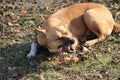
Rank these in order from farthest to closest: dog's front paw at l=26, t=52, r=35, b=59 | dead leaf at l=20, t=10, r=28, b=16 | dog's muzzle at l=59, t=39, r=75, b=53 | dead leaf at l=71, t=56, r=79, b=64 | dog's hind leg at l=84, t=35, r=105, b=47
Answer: dead leaf at l=20, t=10, r=28, b=16 → dog's hind leg at l=84, t=35, r=105, b=47 → dog's front paw at l=26, t=52, r=35, b=59 → dead leaf at l=71, t=56, r=79, b=64 → dog's muzzle at l=59, t=39, r=75, b=53

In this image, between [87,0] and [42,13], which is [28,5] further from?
[87,0]

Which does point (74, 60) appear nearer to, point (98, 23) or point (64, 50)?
point (64, 50)

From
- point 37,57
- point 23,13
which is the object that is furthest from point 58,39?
point 23,13

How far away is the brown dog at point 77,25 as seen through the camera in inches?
280

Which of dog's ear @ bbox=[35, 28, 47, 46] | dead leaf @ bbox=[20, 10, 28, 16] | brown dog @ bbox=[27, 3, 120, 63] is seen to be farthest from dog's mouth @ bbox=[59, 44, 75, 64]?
dead leaf @ bbox=[20, 10, 28, 16]

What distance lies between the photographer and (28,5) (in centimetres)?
923

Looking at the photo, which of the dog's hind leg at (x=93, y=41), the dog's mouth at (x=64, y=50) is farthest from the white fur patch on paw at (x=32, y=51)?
the dog's hind leg at (x=93, y=41)

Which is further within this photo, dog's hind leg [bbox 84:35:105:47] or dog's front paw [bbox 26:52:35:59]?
dog's hind leg [bbox 84:35:105:47]

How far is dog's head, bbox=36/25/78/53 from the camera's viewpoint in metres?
6.89

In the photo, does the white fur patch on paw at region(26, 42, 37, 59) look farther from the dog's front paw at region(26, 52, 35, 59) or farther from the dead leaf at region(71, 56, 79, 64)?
the dead leaf at region(71, 56, 79, 64)

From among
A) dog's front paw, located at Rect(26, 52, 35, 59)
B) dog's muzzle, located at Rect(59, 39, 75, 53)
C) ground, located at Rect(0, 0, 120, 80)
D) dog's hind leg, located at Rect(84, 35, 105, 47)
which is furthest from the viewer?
dog's hind leg, located at Rect(84, 35, 105, 47)

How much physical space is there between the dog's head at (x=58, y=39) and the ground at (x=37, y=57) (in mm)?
268

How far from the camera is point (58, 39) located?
22.6 feet

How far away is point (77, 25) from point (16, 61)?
5.01ft
